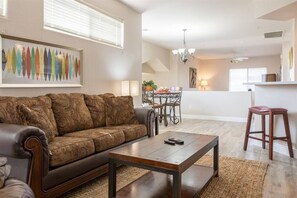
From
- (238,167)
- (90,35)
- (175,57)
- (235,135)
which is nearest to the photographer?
(238,167)

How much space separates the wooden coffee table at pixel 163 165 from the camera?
5.58ft

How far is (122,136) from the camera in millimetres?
2828

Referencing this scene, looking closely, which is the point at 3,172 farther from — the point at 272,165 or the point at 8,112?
the point at 272,165

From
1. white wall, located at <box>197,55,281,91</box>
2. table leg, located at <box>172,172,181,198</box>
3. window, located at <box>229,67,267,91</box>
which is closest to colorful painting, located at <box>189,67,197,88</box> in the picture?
white wall, located at <box>197,55,281,91</box>

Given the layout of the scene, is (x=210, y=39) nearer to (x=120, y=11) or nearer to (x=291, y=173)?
(x=120, y=11)

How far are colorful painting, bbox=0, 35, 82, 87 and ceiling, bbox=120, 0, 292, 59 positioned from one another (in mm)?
1778

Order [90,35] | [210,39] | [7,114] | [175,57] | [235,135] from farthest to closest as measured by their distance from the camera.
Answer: [175,57]
[210,39]
[235,135]
[90,35]
[7,114]

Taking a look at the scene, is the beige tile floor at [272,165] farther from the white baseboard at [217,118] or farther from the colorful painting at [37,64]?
Answer: the colorful painting at [37,64]

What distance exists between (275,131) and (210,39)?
428cm

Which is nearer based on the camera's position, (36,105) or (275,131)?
(36,105)

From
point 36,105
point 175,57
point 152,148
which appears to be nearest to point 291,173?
point 152,148

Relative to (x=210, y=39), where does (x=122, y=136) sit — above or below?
below

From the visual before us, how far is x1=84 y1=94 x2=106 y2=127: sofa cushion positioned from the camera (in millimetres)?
3221

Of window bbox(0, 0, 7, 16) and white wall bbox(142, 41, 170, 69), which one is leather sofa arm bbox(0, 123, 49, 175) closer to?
window bbox(0, 0, 7, 16)
